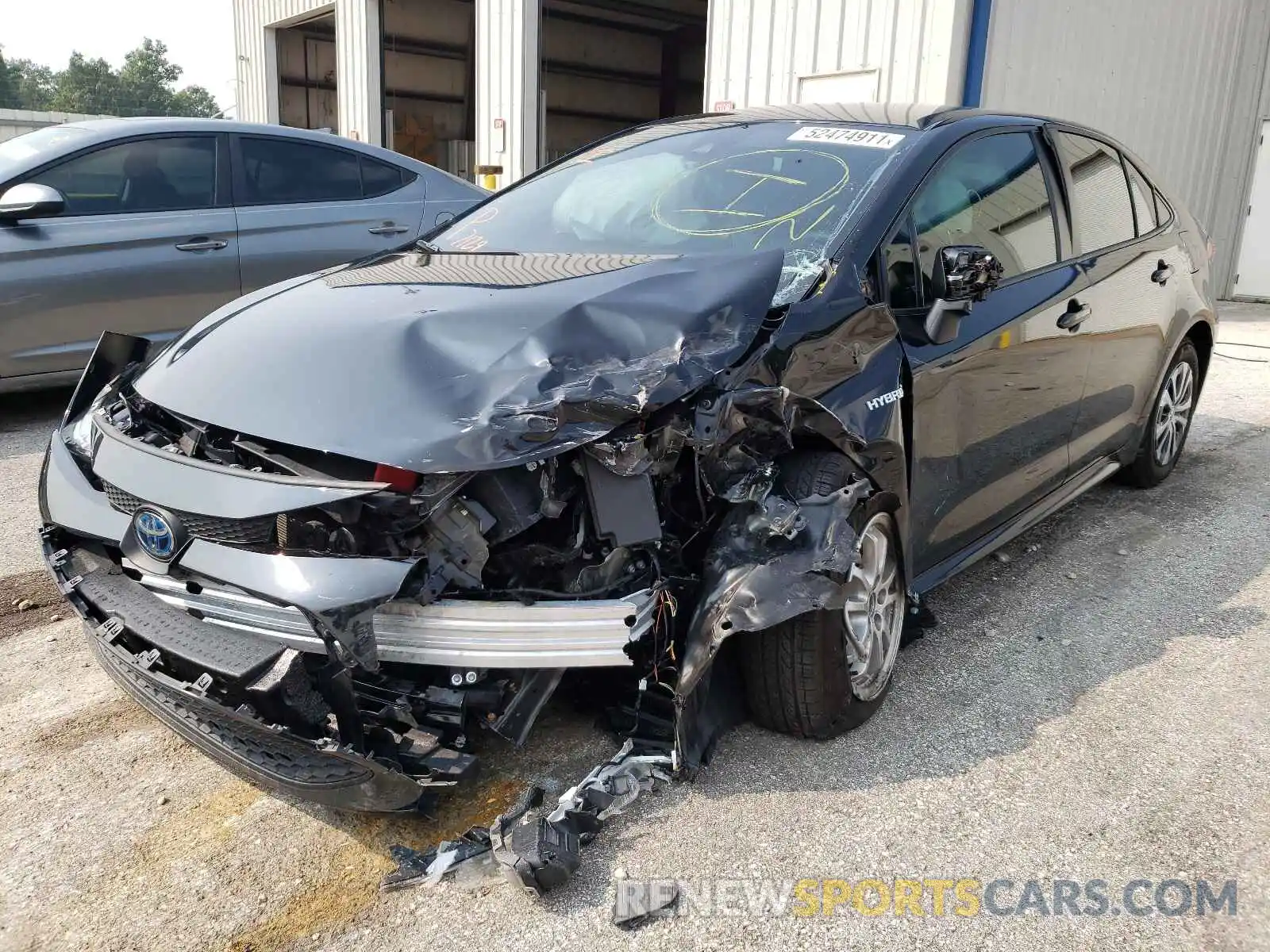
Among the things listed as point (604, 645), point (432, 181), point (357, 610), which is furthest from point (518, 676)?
point (432, 181)

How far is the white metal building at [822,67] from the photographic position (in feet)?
28.1

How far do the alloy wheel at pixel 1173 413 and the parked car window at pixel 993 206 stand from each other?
5.29 feet

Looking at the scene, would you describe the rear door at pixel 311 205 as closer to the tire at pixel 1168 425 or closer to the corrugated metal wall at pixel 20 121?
the tire at pixel 1168 425

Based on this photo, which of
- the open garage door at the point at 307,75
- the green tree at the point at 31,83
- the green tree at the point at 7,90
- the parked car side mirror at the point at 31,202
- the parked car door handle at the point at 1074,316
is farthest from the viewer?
the green tree at the point at 31,83

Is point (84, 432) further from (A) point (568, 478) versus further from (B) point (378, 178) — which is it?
(B) point (378, 178)

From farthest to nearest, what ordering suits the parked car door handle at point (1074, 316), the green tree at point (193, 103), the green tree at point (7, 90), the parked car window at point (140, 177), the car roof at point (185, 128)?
the green tree at point (193, 103) → the green tree at point (7, 90) → the car roof at point (185, 128) → the parked car window at point (140, 177) → the parked car door handle at point (1074, 316)

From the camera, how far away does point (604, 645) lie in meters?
2.12

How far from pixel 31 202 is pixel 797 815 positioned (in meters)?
4.77

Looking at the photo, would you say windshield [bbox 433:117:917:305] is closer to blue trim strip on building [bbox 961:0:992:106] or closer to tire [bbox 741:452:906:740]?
tire [bbox 741:452:906:740]

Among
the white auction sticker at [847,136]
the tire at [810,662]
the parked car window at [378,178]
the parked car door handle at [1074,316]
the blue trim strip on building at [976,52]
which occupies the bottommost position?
the tire at [810,662]

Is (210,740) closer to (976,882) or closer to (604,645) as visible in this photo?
(604,645)

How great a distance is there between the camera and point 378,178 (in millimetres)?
6359

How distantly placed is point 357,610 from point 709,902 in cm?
95

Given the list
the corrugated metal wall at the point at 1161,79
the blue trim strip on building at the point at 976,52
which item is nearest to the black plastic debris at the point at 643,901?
the blue trim strip on building at the point at 976,52
